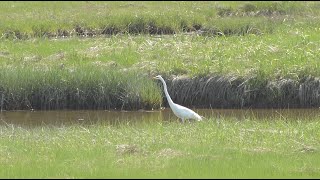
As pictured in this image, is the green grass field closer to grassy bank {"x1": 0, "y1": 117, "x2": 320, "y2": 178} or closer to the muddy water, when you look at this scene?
grassy bank {"x1": 0, "y1": 117, "x2": 320, "y2": 178}

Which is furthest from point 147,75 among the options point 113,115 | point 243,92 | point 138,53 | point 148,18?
point 148,18

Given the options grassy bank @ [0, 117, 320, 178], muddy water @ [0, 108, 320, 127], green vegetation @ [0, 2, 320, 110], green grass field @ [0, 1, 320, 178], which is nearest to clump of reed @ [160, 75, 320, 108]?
green vegetation @ [0, 2, 320, 110]

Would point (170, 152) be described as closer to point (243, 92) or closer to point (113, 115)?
point (113, 115)

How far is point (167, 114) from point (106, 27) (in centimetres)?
1116

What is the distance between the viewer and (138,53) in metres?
27.5

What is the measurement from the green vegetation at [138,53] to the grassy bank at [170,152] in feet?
22.9

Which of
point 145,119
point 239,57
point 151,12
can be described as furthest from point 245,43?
point 151,12

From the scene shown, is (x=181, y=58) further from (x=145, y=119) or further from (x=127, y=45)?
(x=145, y=119)

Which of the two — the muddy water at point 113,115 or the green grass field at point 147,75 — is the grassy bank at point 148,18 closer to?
the green grass field at point 147,75

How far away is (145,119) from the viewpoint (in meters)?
22.3

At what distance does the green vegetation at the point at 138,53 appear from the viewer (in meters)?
24.4

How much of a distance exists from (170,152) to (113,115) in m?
9.17

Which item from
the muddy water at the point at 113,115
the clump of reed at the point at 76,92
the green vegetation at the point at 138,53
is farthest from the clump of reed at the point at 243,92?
the clump of reed at the point at 76,92

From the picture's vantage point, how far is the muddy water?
22203 mm
